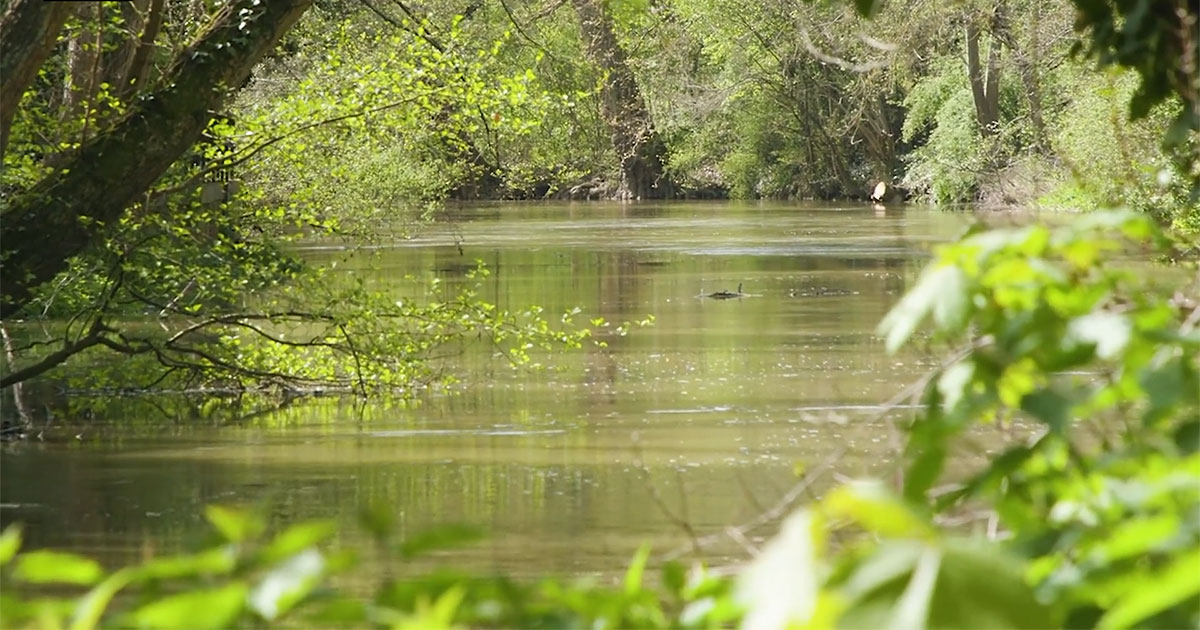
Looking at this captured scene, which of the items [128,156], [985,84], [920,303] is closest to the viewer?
[920,303]

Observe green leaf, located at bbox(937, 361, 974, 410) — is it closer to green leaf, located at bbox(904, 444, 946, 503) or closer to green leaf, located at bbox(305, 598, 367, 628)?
green leaf, located at bbox(904, 444, 946, 503)

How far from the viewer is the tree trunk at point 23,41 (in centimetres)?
920

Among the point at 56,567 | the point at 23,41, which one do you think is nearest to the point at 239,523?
the point at 56,567

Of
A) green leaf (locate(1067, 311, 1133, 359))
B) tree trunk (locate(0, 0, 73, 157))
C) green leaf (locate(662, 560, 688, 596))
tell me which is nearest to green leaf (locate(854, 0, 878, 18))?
green leaf (locate(1067, 311, 1133, 359))

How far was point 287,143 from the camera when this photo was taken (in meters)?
14.1

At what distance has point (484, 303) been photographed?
A: 14023 mm

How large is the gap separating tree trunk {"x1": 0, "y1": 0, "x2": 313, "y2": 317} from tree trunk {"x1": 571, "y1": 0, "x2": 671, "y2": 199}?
34.9m

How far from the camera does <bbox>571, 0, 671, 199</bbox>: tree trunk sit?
60022 millimetres

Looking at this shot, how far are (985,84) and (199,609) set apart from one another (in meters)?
49.5

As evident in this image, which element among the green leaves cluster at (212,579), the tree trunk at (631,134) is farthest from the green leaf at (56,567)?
the tree trunk at (631,134)

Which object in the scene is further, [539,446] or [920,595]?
[539,446]

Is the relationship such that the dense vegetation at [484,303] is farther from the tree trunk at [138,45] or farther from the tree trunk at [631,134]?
the tree trunk at [631,134]

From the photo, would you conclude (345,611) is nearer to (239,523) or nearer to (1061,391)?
(239,523)

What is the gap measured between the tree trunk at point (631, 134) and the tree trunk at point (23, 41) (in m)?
38.5
